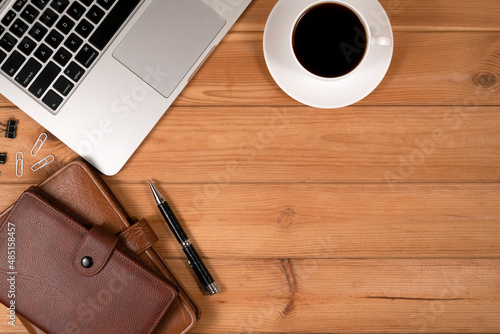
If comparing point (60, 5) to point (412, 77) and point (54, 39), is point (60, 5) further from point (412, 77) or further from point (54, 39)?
point (412, 77)

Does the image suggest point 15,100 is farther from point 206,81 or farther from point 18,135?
point 206,81

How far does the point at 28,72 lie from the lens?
26.4 inches

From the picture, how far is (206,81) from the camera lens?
0.73 meters

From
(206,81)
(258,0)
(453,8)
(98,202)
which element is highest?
(453,8)

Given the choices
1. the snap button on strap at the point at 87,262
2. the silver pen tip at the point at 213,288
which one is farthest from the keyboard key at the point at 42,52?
the silver pen tip at the point at 213,288

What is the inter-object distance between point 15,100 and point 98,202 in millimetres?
220

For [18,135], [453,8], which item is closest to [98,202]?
[18,135]

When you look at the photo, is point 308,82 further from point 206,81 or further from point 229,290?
point 229,290

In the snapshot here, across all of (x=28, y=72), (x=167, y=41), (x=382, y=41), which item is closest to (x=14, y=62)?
(x=28, y=72)

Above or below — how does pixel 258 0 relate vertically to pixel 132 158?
above

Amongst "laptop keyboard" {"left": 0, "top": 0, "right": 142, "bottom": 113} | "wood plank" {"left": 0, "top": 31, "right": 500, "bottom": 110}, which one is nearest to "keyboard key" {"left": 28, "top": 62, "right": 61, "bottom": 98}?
"laptop keyboard" {"left": 0, "top": 0, "right": 142, "bottom": 113}

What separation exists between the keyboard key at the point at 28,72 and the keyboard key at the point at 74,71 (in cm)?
5

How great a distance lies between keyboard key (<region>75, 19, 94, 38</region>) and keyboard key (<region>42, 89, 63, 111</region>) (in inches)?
4.3

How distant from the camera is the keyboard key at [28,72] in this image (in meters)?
0.67
